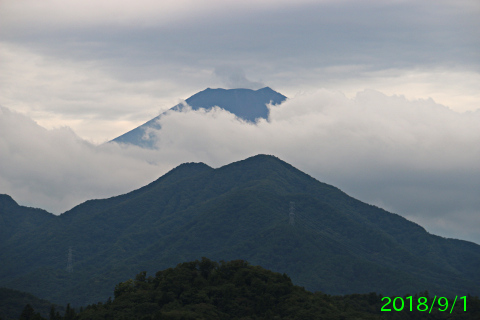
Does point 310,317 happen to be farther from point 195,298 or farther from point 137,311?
point 137,311

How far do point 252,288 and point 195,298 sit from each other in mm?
11508

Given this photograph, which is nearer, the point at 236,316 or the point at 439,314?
the point at 236,316

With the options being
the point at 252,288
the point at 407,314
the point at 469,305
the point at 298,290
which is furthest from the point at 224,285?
the point at 469,305

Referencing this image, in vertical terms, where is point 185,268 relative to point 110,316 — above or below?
above

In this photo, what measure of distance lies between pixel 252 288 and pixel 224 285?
17.5 feet

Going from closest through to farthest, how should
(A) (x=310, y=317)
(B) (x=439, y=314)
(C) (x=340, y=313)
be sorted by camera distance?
(A) (x=310, y=317) → (C) (x=340, y=313) → (B) (x=439, y=314)

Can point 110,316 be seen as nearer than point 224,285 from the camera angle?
Yes

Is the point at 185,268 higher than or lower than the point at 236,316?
higher

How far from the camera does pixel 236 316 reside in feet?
386

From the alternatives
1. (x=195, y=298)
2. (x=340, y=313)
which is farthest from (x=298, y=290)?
(x=195, y=298)

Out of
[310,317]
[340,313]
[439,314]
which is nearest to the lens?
[310,317]

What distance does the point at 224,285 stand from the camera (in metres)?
124

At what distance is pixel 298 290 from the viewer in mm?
127562

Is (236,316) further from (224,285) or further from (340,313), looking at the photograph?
(340,313)
